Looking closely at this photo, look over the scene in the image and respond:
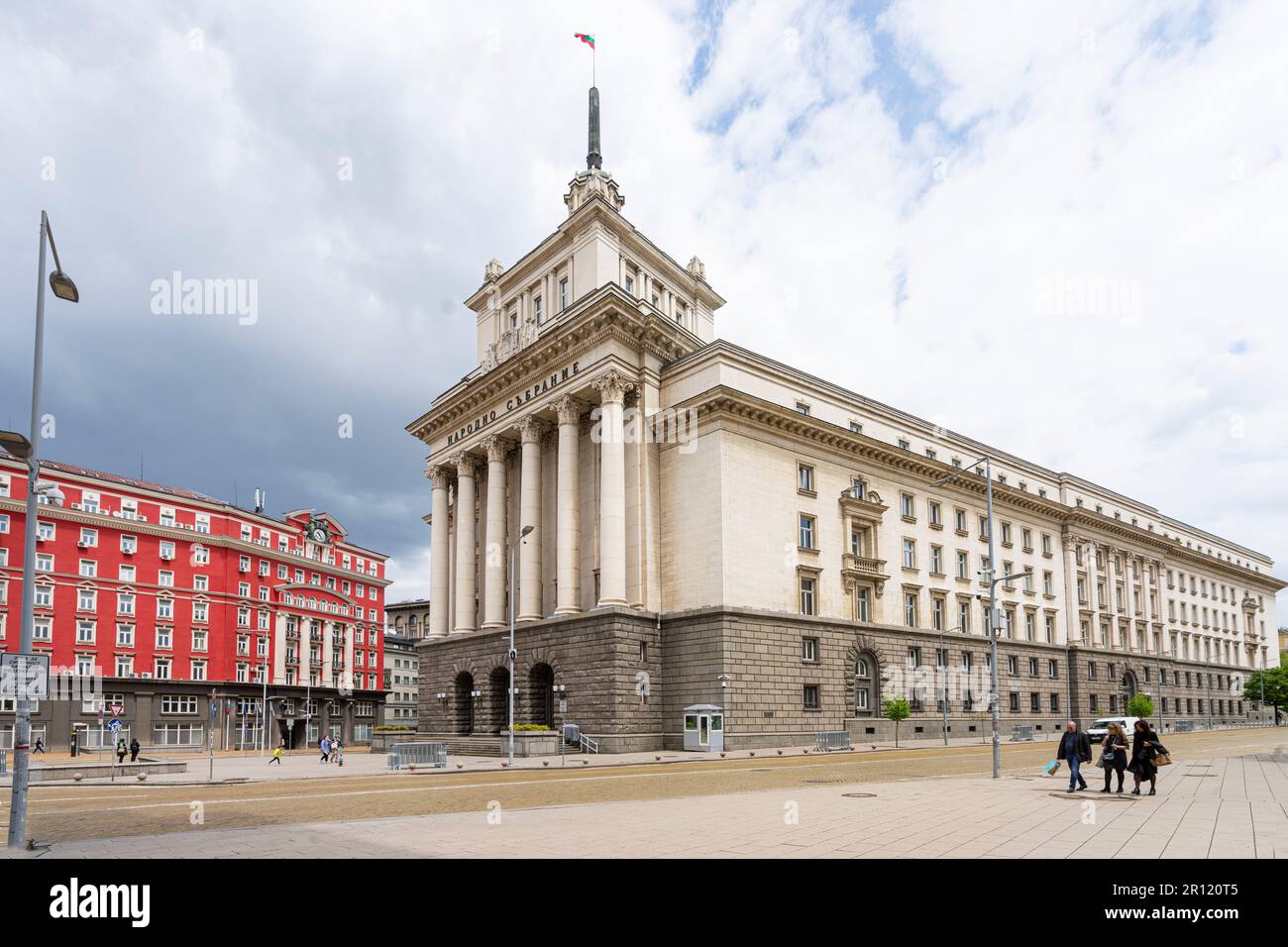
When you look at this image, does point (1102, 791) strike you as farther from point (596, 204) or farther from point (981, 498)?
point (981, 498)

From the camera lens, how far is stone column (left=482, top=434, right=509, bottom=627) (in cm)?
5941

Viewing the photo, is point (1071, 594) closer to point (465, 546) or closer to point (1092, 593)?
point (1092, 593)

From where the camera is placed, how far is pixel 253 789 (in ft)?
91.6

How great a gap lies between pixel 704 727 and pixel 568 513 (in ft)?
48.7

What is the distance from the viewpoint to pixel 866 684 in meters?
56.9

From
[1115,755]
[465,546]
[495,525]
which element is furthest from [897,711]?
[1115,755]

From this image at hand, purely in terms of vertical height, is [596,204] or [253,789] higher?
[596,204]

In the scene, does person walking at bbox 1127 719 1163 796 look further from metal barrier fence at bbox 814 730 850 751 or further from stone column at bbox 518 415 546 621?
stone column at bbox 518 415 546 621

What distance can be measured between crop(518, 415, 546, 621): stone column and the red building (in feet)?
126

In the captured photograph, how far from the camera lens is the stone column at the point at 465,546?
6159 centimetres

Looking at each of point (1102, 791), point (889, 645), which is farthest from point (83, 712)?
point (1102, 791)

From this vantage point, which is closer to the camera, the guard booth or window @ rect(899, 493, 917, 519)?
the guard booth

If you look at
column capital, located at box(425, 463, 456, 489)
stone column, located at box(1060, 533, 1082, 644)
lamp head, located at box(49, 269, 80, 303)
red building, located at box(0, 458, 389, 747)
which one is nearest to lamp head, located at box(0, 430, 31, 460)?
lamp head, located at box(49, 269, 80, 303)
